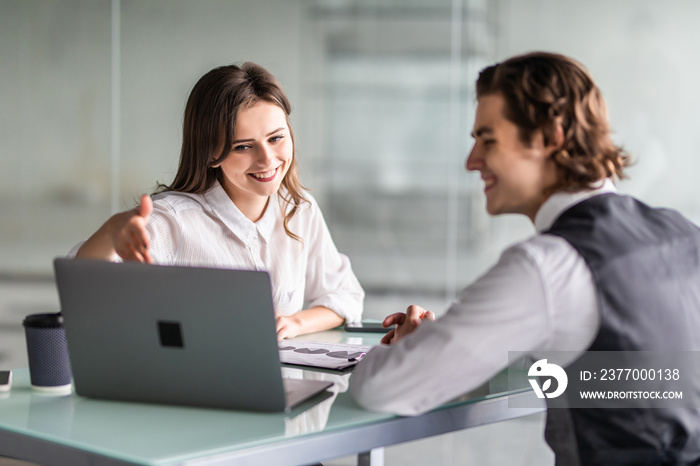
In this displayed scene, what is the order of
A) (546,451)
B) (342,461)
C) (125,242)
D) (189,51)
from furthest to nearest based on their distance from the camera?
(189,51), (546,451), (342,461), (125,242)

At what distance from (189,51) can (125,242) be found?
2.98 meters

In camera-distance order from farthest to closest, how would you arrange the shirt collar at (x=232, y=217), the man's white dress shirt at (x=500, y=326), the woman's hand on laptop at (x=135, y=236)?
the shirt collar at (x=232, y=217) → the woman's hand on laptop at (x=135, y=236) → the man's white dress shirt at (x=500, y=326)

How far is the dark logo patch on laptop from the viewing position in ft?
4.01

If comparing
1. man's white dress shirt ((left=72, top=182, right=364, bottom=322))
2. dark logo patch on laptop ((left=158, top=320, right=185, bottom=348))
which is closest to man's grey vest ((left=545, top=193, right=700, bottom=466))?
dark logo patch on laptop ((left=158, top=320, right=185, bottom=348))

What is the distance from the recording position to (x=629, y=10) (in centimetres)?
396

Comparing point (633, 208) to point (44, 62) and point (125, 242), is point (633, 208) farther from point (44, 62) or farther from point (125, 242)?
point (44, 62)

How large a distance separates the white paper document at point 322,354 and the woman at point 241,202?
0.18 meters

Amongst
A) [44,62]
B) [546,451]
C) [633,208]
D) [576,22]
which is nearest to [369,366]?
[633,208]

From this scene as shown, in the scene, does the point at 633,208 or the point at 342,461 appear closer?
the point at 633,208

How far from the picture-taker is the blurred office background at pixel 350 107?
397cm

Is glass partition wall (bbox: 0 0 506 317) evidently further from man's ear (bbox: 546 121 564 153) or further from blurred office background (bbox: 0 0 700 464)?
man's ear (bbox: 546 121 564 153)

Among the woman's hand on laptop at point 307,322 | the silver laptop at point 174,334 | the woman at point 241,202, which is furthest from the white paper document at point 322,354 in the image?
the silver laptop at point 174,334

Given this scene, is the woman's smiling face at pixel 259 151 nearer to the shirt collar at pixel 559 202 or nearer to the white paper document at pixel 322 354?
the white paper document at pixel 322 354

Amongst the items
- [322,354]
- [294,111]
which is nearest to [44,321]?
[322,354]
